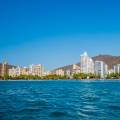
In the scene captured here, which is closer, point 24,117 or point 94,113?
point 24,117

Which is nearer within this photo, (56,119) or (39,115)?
(56,119)

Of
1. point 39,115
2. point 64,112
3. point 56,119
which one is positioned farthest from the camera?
point 64,112

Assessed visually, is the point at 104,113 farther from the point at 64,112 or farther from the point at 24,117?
the point at 24,117

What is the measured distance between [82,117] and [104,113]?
2595mm

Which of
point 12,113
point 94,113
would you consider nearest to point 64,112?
point 94,113

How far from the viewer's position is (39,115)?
22938 mm

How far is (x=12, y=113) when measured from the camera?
2431 centimetres

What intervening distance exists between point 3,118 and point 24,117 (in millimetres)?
1441

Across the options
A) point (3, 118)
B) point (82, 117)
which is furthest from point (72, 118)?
point (3, 118)

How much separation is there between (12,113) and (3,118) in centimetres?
253

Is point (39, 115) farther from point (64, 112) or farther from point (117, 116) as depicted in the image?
point (117, 116)

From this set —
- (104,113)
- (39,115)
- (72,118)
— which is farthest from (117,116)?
(39,115)

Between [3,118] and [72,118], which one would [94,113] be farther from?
[3,118]

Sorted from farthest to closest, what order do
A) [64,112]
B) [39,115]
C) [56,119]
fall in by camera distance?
[64,112] < [39,115] < [56,119]
